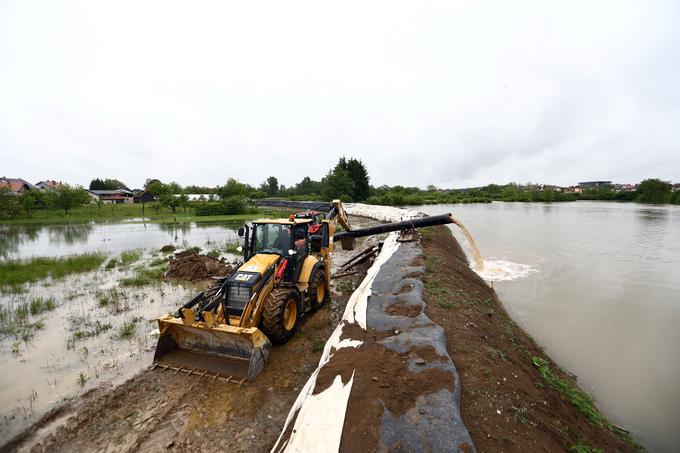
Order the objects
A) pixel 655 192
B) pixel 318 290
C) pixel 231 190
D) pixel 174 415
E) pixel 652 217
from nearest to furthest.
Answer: pixel 174 415 < pixel 318 290 < pixel 652 217 < pixel 231 190 < pixel 655 192

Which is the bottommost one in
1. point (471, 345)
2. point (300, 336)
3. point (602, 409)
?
point (602, 409)

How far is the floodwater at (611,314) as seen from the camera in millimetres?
4902

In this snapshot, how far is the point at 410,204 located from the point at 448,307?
5265cm

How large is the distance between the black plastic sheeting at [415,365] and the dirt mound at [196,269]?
22.1ft

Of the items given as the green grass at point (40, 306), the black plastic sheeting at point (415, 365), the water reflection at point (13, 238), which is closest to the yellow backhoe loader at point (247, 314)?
the black plastic sheeting at point (415, 365)

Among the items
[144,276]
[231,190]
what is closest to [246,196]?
[231,190]

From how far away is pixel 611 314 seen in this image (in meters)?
7.97

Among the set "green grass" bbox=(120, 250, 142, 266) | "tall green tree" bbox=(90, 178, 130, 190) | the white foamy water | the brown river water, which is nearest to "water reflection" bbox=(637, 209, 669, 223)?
the brown river water

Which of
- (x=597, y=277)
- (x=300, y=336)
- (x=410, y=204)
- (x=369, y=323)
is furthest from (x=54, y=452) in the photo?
(x=410, y=204)

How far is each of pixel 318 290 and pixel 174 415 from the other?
160 inches

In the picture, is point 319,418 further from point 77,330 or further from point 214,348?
point 77,330

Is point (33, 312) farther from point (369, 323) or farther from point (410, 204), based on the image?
point (410, 204)

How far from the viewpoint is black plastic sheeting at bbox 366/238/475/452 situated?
2779 millimetres

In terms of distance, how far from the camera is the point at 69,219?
33.8 m
